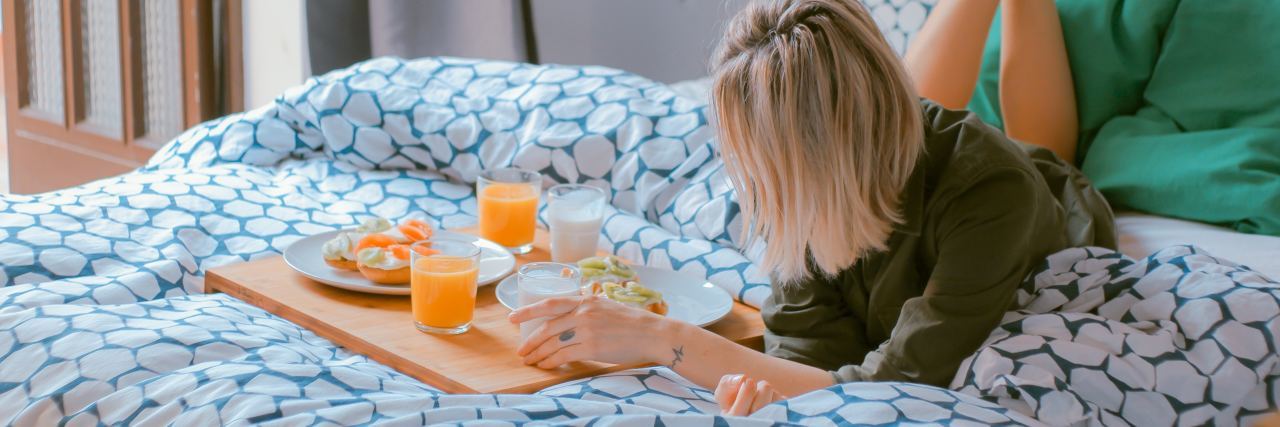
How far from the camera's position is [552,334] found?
138cm

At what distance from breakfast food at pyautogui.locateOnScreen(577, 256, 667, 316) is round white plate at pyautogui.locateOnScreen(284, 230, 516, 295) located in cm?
14

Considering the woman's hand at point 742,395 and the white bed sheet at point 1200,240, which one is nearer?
the woman's hand at point 742,395

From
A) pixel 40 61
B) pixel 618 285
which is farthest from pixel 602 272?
pixel 40 61

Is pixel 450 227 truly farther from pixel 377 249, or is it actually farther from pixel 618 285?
pixel 618 285

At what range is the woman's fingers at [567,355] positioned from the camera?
1364 millimetres

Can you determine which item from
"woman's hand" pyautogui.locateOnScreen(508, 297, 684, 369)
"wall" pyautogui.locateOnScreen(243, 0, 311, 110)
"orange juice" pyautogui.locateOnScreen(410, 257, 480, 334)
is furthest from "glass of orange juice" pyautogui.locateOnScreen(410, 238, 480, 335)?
"wall" pyautogui.locateOnScreen(243, 0, 311, 110)

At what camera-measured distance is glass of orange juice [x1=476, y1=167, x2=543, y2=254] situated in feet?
5.93

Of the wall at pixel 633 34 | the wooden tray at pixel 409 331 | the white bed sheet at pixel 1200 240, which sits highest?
the wall at pixel 633 34

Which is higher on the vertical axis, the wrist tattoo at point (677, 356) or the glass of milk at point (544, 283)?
the glass of milk at point (544, 283)

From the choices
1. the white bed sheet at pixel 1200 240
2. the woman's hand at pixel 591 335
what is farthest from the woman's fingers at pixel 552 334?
the white bed sheet at pixel 1200 240

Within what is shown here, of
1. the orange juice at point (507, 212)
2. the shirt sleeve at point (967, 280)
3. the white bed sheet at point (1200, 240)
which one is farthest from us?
the orange juice at point (507, 212)

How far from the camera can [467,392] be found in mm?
1298

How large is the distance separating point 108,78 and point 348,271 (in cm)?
231

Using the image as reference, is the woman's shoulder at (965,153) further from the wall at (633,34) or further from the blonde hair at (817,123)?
the wall at (633,34)
